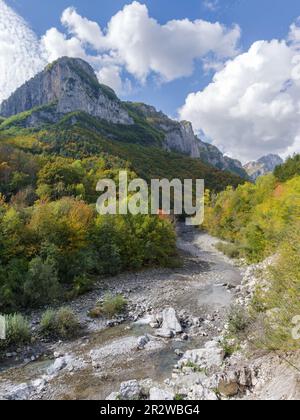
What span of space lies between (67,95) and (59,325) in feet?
447

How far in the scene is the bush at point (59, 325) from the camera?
12705 millimetres

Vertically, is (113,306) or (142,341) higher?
(113,306)

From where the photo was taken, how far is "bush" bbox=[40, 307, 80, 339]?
41.7ft

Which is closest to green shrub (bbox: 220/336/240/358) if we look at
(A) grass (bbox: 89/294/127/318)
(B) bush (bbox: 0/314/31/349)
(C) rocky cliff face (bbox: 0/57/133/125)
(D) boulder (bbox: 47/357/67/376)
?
(D) boulder (bbox: 47/357/67/376)

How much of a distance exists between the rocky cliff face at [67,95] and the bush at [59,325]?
119403mm

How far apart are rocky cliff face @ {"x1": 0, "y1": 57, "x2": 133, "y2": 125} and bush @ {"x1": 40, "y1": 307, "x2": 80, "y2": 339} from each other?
4701 inches

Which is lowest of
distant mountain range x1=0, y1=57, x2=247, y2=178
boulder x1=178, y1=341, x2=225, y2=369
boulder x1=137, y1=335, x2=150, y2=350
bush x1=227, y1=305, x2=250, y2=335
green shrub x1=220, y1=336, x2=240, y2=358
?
boulder x1=137, y1=335, x2=150, y2=350

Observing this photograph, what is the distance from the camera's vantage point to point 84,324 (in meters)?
14.0

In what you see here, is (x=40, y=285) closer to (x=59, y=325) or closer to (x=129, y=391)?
(x=59, y=325)

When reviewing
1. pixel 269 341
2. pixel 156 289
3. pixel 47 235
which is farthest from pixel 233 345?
pixel 47 235

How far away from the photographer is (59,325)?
1286 cm

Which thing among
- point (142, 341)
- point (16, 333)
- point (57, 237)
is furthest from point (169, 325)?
point (57, 237)

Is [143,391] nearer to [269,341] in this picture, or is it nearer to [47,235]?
[269,341]

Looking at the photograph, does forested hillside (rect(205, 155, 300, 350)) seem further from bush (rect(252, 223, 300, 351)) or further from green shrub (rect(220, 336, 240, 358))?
green shrub (rect(220, 336, 240, 358))
